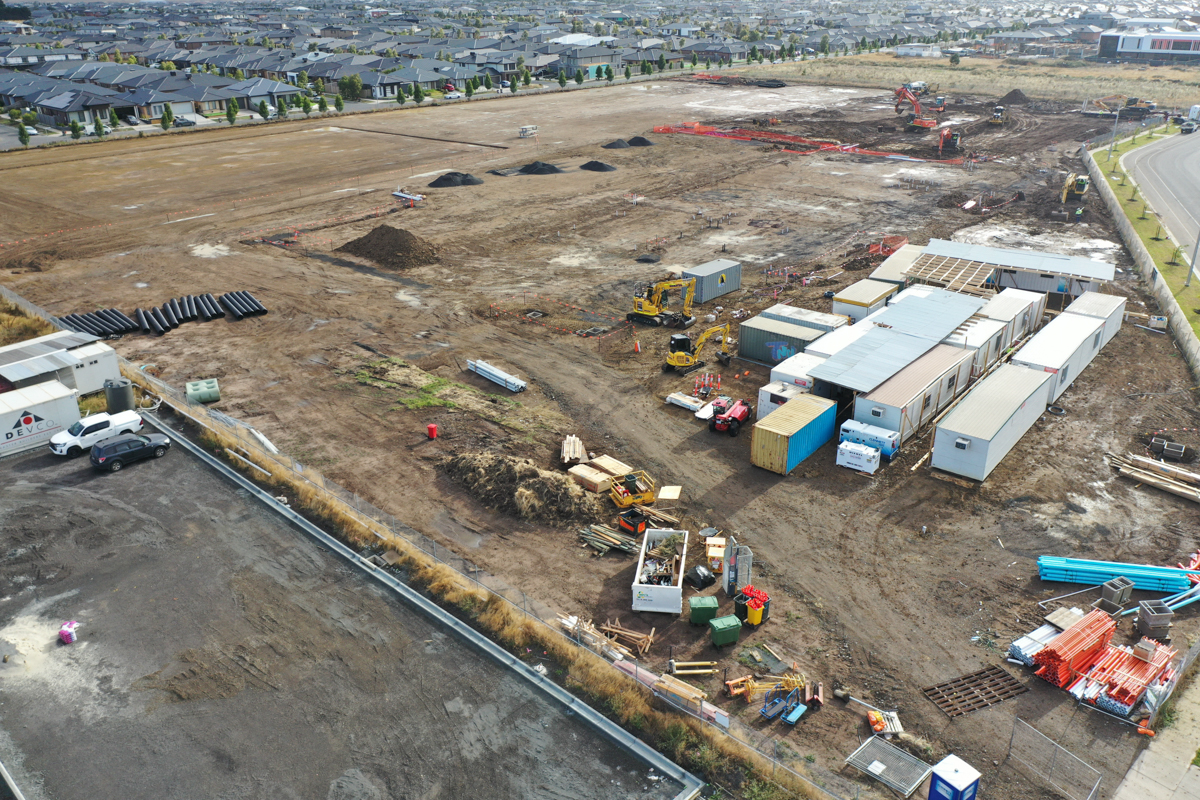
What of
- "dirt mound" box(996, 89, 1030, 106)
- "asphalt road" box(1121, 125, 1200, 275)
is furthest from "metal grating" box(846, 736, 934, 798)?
"dirt mound" box(996, 89, 1030, 106)

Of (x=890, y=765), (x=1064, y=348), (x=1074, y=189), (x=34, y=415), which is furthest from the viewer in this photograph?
(x=1074, y=189)

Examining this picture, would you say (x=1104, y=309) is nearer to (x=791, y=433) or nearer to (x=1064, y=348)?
(x=1064, y=348)

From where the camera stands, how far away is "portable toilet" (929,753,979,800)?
18.3 meters

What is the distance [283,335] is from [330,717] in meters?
30.1

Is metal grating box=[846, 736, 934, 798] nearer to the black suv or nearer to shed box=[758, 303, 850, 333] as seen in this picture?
shed box=[758, 303, 850, 333]

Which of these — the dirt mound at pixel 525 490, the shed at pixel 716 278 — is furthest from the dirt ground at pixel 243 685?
the shed at pixel 716 278

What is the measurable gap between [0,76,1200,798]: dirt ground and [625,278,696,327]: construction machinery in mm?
1511

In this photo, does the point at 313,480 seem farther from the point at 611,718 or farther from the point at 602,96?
the point at 602,96

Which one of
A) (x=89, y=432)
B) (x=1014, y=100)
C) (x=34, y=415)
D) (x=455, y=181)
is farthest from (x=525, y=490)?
(x=1014, y=100)

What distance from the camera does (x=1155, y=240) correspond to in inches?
2403

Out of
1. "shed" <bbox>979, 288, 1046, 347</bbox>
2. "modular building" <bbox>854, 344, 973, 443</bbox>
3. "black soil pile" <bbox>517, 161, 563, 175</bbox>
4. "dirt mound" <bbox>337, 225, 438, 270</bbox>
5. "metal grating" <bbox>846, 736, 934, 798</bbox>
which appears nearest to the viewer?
"metal grating" <bbox>846, 736, 934, 798</bbox>

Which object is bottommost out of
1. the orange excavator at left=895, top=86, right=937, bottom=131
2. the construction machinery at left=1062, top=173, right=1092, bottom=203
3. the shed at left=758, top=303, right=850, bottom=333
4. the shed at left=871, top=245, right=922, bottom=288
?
the shed at left=758, top=303, right=850, bottom=333

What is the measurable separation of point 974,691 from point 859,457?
11978 millimetres

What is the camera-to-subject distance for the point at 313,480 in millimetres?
32125
